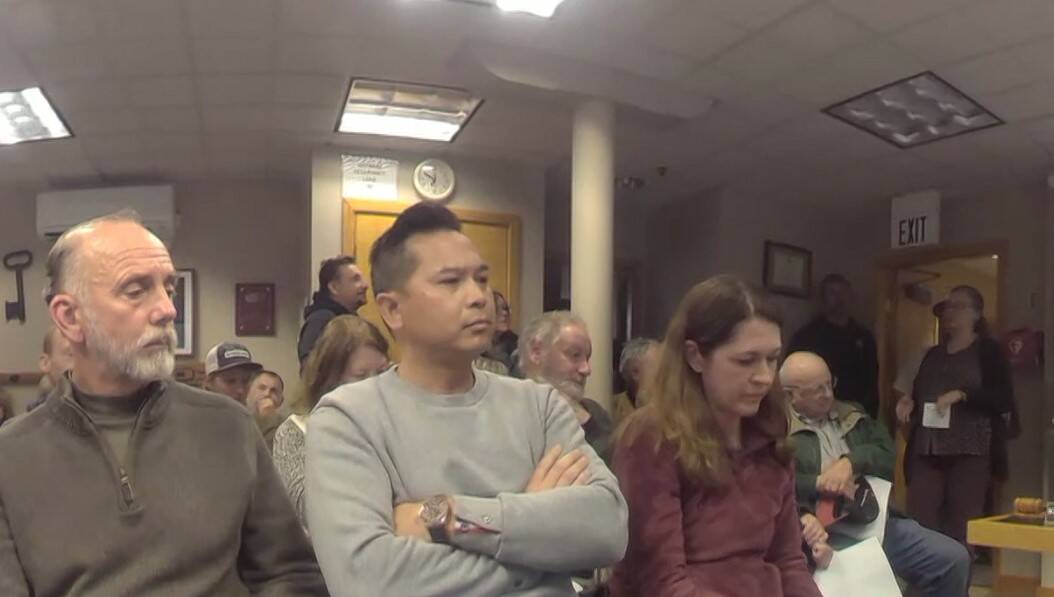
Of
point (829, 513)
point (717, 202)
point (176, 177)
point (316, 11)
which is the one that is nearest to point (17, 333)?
point (176, 177)

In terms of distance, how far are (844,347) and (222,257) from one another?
415cm

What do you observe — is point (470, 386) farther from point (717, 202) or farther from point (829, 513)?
point (717, 202)

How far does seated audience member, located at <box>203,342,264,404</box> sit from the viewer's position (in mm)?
3760

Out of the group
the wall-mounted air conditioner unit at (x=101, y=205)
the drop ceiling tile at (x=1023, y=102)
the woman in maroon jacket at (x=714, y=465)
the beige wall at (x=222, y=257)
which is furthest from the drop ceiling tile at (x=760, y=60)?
the wall-mounted air conditioner unit at (x=101, y=205)

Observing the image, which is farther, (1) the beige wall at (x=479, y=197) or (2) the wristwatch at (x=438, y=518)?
(1) the beige wall at (x=479, y=197)

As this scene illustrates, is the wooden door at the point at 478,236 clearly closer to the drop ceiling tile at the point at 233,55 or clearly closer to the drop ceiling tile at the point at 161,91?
the drop ceiling tile at the point at 161,91

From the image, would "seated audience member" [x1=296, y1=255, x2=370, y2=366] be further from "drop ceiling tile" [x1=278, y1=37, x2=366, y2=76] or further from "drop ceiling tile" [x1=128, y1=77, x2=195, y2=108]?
"drop ceiling tile" [x1=128, y1=77, x2=195, y2=108]

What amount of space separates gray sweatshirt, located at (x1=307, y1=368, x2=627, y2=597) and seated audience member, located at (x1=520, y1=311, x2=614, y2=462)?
1.15 meters

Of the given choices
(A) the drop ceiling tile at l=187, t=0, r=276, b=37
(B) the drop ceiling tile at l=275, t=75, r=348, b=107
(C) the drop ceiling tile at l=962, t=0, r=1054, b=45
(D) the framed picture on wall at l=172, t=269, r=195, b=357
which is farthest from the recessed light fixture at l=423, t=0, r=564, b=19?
(D) the framed picture on wall at l=172, t=269, r=195, b=357

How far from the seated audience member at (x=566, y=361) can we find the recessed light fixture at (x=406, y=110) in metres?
1.95

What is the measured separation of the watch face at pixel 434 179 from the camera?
5.43 metres

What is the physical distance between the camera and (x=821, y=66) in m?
4.00

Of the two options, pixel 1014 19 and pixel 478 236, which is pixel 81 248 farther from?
pixel 478 236

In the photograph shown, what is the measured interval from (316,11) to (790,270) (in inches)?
168
